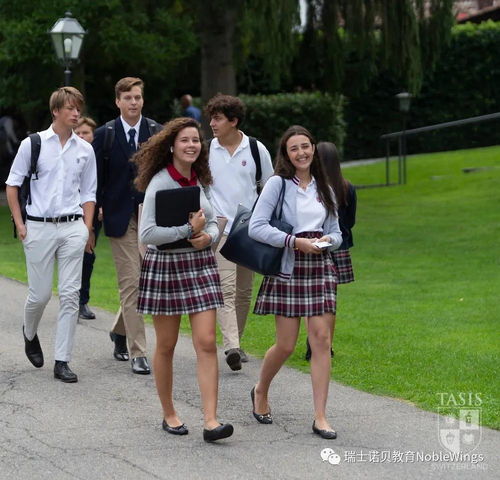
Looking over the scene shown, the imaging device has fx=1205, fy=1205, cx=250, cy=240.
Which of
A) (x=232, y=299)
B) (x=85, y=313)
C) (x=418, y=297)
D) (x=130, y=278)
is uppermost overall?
(x=130, y=278)

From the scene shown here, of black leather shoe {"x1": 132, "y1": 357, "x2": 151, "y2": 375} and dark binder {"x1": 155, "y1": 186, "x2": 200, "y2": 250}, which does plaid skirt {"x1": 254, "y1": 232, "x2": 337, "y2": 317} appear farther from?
black leather shoe {"x1": 132, "y1": 357, "x2": 151, "y2": 375}

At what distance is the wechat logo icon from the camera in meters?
5.70

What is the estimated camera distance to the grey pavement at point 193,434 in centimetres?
556

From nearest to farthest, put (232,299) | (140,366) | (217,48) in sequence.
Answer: (140,366)
(232,299)
(217,48)

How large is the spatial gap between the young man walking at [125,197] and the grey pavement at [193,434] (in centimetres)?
36

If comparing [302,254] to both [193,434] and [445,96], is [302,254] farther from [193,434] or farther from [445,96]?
[445,96]

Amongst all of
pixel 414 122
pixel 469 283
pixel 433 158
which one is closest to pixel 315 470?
pixel 469 283

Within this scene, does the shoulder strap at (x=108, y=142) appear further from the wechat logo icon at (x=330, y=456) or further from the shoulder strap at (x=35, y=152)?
the wechat logo icon at (x=330, y=456)

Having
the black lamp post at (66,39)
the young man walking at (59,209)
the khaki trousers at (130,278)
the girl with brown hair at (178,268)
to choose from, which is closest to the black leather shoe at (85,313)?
the khaki trousers at (130,278)

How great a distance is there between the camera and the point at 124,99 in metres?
7.98

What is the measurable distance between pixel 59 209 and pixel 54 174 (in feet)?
0.75

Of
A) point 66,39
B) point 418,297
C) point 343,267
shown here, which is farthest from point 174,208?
point 66,39

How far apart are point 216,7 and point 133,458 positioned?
1572 centimetres

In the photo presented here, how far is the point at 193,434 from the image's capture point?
6266mm
